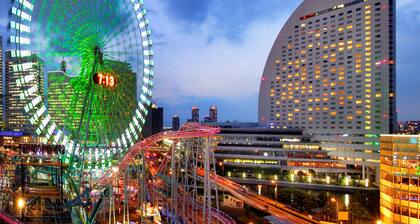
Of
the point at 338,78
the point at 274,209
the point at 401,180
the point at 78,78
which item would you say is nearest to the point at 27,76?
the point at 78,78

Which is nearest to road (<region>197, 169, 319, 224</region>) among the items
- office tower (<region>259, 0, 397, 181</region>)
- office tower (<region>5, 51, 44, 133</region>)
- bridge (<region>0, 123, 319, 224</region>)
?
bridge (<region>0, 123, 319, 224</region>)

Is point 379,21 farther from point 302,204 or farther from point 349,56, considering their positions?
point 302,204

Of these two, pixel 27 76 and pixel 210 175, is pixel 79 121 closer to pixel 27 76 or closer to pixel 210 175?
pixel 27 76

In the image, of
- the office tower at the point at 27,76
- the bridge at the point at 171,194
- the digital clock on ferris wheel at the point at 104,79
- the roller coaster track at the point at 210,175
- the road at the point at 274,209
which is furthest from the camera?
the road at the point at 274,209

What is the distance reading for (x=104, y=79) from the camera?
36.9 metres

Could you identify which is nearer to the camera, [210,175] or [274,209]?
[210,175]

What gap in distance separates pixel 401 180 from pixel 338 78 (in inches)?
2576

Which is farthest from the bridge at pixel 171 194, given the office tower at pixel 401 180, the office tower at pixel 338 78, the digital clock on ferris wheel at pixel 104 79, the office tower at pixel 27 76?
the office tower at pixel 338 78

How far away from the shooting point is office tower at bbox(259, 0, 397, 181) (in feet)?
303

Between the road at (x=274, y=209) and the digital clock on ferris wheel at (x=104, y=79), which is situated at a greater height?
the digital clock on ferris wheel at (x=104, y=79)

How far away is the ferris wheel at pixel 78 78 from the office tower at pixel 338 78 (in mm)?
70716

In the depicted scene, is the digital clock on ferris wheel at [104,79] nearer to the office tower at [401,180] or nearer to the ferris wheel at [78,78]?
→ the ferris wheel at [78,78]

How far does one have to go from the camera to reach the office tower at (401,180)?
39.1m

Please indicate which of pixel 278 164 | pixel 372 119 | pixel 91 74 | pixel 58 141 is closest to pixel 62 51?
pixel 91 74
